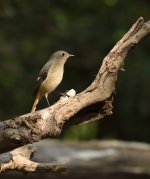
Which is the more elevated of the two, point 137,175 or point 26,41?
point 26,41

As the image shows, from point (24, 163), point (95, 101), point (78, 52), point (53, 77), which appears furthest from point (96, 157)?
point (78, 52)

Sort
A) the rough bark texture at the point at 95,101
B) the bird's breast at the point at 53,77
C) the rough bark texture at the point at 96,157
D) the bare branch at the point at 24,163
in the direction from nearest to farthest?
the rough bark texture at the point at 95,101, the bare branch at the point at 24,163, the rough bark texture at the point at 96,157, the bird's breast at the point at 53,77

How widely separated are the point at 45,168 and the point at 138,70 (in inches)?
272

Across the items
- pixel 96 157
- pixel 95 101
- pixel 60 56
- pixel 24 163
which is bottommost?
pixel 24 163

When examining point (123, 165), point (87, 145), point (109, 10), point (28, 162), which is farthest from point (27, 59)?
point (28, 162)

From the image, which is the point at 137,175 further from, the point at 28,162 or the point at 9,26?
the point at 9,26

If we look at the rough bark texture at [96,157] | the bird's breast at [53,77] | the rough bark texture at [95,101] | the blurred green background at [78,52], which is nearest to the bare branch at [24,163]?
the rough bark texture at [95,101]

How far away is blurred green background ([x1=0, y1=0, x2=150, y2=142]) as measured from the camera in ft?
37.9

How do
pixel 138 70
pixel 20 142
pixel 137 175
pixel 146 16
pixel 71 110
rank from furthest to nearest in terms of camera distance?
pixel 146 16 < pixel 138 70 < pixel 137 175 < pixel 71 110 < pixel 20 142

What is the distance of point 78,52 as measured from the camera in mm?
12383

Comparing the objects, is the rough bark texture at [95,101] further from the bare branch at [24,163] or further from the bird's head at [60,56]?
the bird's head at [60,56]

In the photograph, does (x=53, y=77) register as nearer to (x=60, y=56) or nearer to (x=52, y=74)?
(x=52, y=74)

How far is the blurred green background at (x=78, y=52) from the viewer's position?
37.9 feet

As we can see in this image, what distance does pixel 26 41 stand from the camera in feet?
44.4
